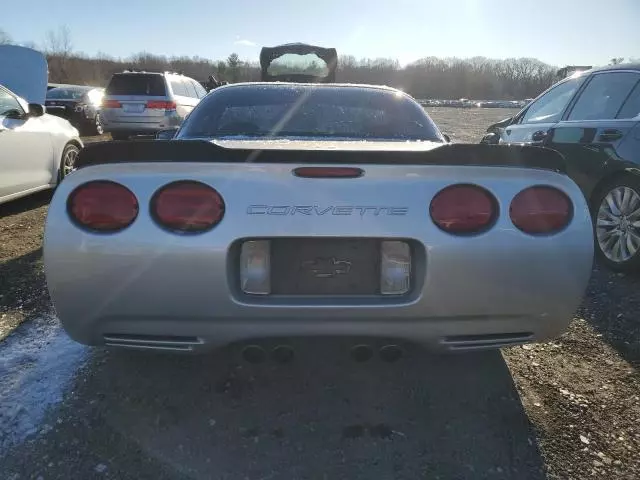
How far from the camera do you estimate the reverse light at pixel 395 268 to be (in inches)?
75.9

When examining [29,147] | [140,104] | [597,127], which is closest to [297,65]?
[140,104]

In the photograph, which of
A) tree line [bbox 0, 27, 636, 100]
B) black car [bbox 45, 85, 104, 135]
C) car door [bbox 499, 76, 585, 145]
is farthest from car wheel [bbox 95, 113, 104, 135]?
tree line [bbox 0, 27, 636, 100]

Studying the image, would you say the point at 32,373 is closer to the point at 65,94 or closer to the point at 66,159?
the point at 66,159

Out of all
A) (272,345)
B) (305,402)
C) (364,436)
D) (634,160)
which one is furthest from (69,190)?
(634,160)

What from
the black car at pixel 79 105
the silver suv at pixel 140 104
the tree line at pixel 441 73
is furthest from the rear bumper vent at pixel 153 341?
the tree line at pixel 441 73

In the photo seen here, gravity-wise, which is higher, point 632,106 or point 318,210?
point 632,106

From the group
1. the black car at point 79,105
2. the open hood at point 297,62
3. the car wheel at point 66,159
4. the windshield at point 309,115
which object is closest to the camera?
the windshield at point 309,115

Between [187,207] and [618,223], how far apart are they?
11.6ft

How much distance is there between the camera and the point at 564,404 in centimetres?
229

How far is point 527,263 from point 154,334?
1419mm

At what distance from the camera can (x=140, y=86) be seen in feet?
39.7

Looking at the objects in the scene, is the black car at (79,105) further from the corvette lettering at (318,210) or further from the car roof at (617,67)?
the corvette lettering at (318,210)

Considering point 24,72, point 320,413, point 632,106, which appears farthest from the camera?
point 24,72

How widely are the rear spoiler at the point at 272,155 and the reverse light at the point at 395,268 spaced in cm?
31
